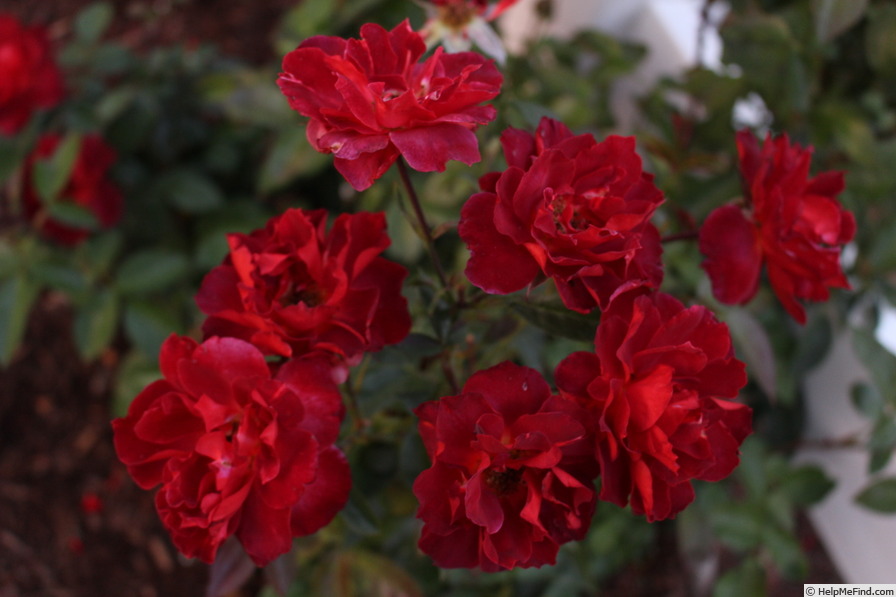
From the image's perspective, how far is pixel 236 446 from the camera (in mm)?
406

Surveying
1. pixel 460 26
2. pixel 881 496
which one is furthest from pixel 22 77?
pixel 881 496

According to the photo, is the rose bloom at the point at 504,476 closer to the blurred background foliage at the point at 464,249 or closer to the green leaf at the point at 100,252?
the blurred background foliage at the point at 464,249

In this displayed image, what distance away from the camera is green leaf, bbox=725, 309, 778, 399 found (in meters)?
0.67

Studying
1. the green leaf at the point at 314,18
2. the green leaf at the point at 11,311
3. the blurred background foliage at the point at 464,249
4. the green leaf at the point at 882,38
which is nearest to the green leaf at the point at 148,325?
the blurred background foliage at the point at 464,249

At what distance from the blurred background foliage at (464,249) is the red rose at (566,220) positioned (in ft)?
0.21

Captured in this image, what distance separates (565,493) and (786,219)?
0.77ft

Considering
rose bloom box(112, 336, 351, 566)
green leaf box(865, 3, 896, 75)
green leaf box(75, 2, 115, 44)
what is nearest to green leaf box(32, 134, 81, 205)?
green leaf box(75, 2, 115, 44)

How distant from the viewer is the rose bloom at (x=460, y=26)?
2.27 feet

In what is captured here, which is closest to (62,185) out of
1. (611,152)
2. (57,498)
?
(57,498)

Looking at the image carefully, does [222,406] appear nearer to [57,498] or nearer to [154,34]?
A: [57,498]

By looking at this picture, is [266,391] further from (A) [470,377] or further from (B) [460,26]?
(B) [460,26]

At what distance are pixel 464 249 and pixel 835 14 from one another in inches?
17.0

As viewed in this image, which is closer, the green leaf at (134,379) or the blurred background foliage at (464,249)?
the blurred background foliage at (464,249)

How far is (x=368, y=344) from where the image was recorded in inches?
17.4
